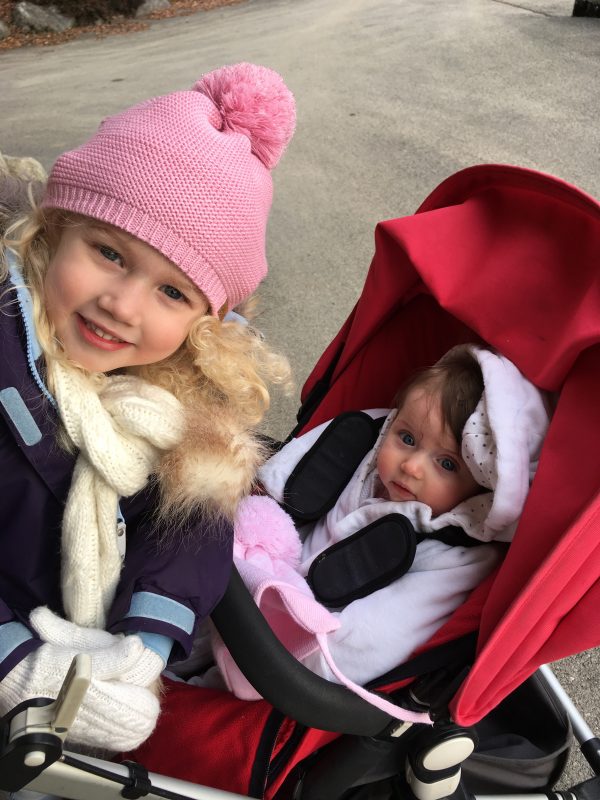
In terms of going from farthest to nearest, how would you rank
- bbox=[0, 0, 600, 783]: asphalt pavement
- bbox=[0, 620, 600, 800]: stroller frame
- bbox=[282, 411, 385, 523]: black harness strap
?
bbox=[0, 0, 600, 783]: asphalt pavement
bbox=[282, 411, 385, 523]: black harness strap
bbox=[0, 620, 600, 800]: stroller frame

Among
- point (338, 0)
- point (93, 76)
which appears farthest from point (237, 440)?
point (338, 0)

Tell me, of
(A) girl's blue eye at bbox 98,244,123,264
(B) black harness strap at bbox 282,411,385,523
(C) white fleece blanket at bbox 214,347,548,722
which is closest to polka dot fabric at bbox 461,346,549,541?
(C) white fleece blanket at bbox 214,347,548,722

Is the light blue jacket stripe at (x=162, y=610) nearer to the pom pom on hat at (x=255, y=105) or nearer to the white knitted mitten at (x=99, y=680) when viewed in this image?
the white knitted mitten at (x=99, y=680)

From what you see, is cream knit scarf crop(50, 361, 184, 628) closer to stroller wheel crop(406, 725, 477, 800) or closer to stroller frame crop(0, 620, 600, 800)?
stroller frame crop(0, 620, 600, 800)

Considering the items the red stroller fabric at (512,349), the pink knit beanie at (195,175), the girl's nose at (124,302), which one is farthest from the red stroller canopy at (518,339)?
the girl's nose at (124,302)

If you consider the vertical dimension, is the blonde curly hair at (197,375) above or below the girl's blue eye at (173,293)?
below

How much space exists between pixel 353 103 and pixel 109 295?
4830mm

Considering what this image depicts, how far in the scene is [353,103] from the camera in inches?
225

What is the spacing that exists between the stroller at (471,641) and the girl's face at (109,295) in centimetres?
43

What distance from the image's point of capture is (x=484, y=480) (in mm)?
1522

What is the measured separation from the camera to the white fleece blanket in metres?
1.40

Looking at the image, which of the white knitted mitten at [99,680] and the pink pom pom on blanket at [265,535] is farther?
the pink pom pom on blanket at [265,535]

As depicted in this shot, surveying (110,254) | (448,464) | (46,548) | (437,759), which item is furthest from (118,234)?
(437,759)

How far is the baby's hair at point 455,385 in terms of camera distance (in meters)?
1.60
